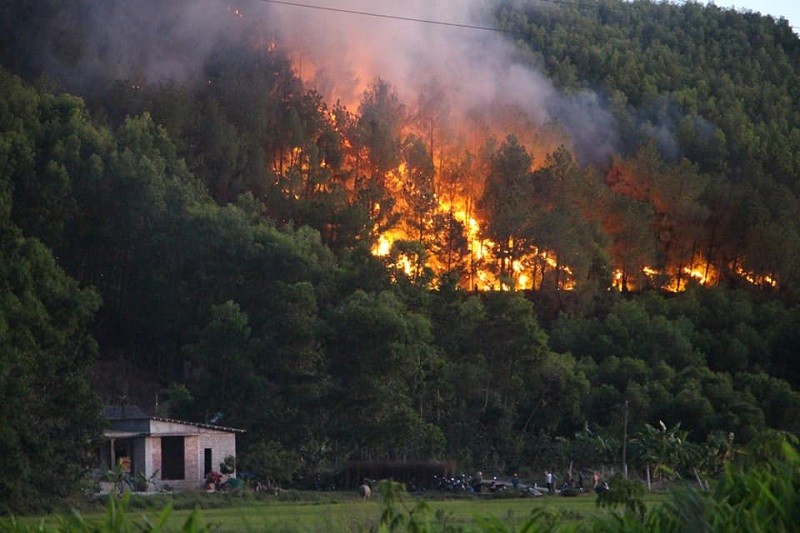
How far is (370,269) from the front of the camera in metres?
44.9

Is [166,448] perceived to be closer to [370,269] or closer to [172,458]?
[172,458]

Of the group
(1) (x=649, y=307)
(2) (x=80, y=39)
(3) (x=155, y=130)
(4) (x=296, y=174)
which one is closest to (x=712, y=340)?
(1) (x=649, y=307)

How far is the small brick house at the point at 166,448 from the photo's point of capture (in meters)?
35.8

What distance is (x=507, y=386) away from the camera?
43.3 meters

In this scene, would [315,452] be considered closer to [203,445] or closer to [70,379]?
[203,445]

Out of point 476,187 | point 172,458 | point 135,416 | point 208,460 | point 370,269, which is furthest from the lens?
point 476,187

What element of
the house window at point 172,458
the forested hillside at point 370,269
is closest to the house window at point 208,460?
the house window at point 172,458

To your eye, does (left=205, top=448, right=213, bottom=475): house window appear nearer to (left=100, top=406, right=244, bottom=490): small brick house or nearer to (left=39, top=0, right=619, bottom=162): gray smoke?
(left=100, top=406, right=244, bottom=490): small brick house

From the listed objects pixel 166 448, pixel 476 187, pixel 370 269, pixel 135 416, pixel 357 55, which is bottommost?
pixel 166 448

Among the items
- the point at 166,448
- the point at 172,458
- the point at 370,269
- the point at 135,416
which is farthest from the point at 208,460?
the point at 370,269

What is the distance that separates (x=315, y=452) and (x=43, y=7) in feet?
81.4

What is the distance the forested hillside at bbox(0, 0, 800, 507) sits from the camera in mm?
38750

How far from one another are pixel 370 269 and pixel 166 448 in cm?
1083

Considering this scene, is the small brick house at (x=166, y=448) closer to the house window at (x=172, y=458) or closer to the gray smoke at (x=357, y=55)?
the house window at (x=172, y=458)
